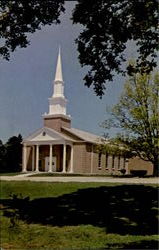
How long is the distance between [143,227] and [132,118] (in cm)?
945

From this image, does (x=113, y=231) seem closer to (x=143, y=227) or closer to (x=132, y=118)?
(x=143, y=227)

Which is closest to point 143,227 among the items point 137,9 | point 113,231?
point 113,231

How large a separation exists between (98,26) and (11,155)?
220 centimetres

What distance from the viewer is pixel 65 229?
621 centimetres

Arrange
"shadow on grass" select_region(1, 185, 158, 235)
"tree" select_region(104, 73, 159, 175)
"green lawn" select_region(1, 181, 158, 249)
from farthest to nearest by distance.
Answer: "tree" select_region(104, 73, 159, 175) → "shadow on grass" select_region(1, 185, 158, 235) → "green lawn" select_region(1, 181, 158, 249)

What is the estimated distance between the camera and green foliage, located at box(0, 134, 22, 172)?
18.8ft

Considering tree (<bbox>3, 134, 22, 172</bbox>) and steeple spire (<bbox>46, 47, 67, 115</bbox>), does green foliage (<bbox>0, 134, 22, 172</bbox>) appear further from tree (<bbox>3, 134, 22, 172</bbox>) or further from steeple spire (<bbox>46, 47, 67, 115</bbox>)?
steeple spire (<bbox>46, 47, 67, 115</bbox>)

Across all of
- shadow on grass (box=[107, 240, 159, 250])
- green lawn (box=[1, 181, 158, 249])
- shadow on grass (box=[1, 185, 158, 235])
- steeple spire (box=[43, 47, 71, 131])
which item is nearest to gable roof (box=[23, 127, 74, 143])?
steeple spire (box=[43, 47, 71, 131])

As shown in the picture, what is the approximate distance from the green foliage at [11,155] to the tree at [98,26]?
113 cm

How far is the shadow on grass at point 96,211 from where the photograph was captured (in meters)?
6.09

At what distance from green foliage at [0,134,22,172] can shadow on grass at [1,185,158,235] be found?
1.63ft

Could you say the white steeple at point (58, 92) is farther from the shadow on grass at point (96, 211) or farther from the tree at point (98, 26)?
the shadow on grass at point (96, 211)

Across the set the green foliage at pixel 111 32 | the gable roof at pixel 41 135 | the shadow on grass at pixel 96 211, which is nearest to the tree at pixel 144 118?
the gable roof at pixel 41 135

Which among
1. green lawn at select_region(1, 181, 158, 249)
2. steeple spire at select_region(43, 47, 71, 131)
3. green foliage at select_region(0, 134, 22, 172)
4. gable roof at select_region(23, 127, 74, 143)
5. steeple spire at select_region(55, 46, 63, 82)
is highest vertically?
steeple spire at select_region(55, 46, 63, 82)
